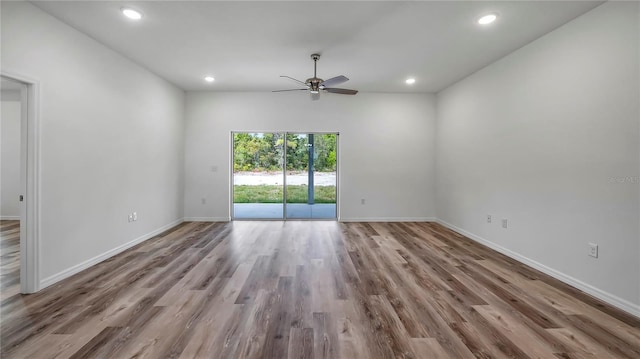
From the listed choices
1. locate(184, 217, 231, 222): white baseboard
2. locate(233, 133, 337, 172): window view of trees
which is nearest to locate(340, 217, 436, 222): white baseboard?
locate(233, 133, 337, 172): window view of trees

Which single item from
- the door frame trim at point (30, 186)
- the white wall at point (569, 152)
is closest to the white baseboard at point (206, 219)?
the door frame trim at point (30, 186)

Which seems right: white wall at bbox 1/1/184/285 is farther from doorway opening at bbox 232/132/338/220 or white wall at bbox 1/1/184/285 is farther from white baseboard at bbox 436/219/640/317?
white baseboard at bbox 436/219/640/317

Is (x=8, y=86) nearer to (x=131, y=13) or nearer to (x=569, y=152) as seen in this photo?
(x=131, y=13)

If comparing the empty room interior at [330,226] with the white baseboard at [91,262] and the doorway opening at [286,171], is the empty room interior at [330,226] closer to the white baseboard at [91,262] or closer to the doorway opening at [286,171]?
the white baseboard at [91,262]

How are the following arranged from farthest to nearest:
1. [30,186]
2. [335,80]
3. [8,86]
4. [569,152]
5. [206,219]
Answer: [206,219]
[8,86]
[335,80]
[569,152]
[30,186]

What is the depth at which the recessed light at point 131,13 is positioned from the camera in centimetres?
255

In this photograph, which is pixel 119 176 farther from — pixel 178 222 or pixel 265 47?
pixel 265 47

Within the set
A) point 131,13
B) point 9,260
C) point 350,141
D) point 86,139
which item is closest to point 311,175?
point 350,141

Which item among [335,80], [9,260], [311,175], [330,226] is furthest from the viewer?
[311,175]

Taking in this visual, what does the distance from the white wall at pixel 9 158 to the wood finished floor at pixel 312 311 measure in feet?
9.99

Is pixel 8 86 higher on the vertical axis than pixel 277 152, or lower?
higher

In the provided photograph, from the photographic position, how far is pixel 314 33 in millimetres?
2992

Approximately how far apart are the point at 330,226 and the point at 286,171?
5.10ft

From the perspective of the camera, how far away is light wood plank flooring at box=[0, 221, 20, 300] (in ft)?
8.04
